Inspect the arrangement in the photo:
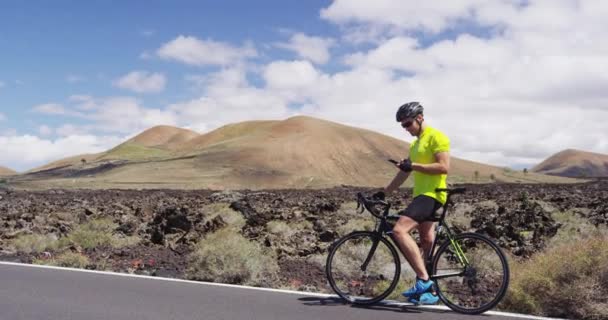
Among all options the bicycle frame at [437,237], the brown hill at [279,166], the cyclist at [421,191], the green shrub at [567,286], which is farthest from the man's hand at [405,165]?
the brown hill at [279,166]

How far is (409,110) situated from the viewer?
6.82 m

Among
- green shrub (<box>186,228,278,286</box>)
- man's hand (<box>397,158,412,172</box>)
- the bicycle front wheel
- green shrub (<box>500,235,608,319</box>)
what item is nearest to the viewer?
→ man's hand (<box>397,158,412,172</box>)

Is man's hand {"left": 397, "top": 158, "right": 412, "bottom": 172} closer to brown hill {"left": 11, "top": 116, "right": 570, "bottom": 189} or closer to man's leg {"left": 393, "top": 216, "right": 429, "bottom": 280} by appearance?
man's leg {"left": 393, "top": 216, "right": 429, "bottom": 280}

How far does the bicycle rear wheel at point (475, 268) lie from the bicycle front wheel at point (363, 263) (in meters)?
0.52

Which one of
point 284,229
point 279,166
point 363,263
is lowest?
point 284,229

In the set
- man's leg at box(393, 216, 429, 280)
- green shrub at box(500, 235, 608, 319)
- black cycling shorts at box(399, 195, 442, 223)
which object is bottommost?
green shrub at box(500, 235, 608, 319)

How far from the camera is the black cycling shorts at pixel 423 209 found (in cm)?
673

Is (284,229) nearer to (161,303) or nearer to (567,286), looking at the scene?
(161,303)

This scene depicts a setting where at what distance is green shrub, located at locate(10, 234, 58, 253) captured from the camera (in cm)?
1433

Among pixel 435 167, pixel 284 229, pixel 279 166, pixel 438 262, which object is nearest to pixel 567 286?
pixel 438 262

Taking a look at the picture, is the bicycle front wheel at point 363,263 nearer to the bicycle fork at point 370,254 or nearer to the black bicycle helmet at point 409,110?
the bicycle fork at point 370,254

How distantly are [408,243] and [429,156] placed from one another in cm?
96

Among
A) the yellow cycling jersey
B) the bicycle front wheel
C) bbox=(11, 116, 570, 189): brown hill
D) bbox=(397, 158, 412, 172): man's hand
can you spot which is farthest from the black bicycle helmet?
bbox=(11, 116, 570, 189): brown hill

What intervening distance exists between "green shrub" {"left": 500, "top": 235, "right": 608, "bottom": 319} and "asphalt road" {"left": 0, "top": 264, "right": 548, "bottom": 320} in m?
0.82
